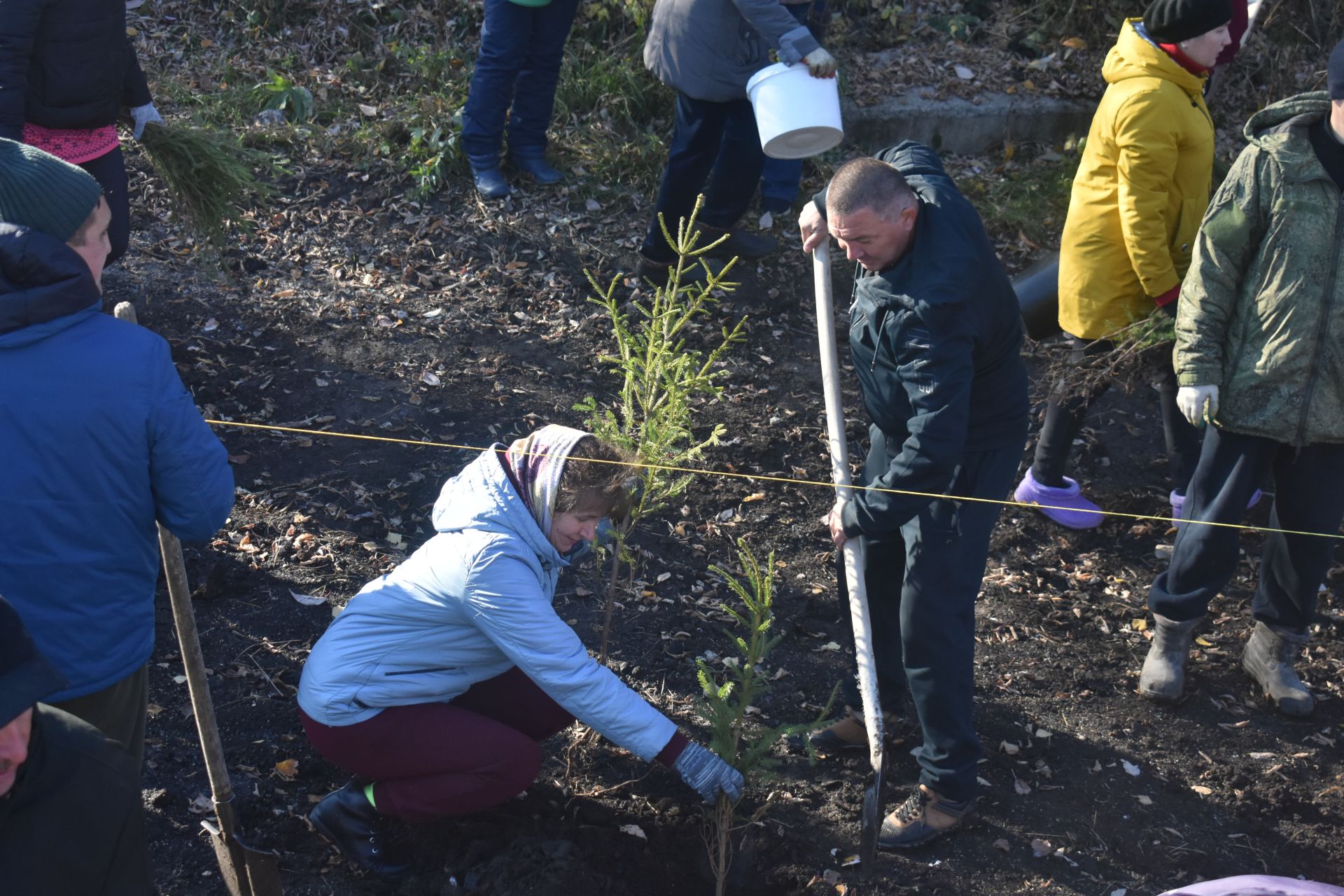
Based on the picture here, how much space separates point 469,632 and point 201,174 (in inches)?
114

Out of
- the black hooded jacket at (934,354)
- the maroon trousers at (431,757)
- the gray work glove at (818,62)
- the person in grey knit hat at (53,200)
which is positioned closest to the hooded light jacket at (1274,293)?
the black hooded jacket at (934,354)

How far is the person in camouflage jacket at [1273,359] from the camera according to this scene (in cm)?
329

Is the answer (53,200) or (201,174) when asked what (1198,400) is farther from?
(201,174)

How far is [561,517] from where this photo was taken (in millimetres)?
2799

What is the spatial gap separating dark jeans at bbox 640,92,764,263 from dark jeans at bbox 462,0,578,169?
100 centimetres

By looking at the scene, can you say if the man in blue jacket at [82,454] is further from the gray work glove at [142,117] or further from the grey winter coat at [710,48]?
the grey winter coat at [710,48]

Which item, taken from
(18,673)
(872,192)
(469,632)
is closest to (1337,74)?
(872,192)

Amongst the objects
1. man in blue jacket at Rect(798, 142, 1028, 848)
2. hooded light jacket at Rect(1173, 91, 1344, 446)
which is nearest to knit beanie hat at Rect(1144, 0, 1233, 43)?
hooded light jacket at Rect(1173, 91, 1344, 446)

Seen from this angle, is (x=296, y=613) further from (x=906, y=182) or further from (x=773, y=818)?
(x=906, y=182)

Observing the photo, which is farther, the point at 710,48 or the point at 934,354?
the point at 710,48

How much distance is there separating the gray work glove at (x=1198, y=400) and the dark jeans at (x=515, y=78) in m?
3.92

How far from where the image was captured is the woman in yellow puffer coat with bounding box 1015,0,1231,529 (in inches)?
150

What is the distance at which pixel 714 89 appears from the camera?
5.14 m

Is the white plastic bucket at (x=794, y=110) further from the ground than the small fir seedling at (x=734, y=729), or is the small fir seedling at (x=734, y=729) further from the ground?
the white plastic bucket at (x=794, y=110)
